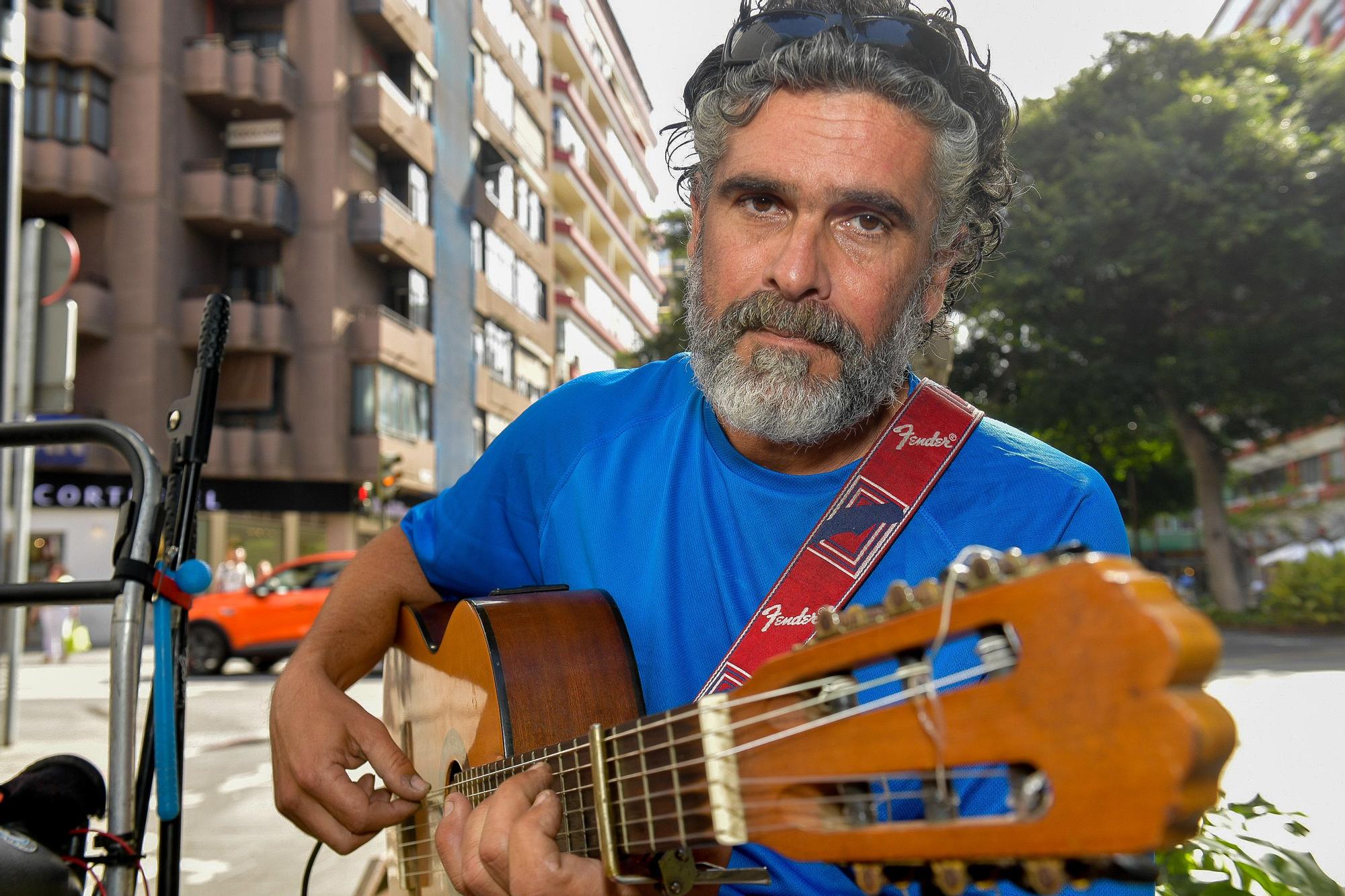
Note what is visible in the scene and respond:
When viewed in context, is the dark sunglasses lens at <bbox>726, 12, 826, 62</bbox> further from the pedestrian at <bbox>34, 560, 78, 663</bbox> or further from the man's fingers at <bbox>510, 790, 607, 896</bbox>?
the pedestrian at <bbox>34, 560, 78, 663</bbox>

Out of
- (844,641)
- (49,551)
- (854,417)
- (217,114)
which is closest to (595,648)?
(854,417)

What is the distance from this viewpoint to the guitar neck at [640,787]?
52.1 inches

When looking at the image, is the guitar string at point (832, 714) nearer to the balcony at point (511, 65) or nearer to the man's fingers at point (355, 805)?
the man's fingers at point (355, 805)

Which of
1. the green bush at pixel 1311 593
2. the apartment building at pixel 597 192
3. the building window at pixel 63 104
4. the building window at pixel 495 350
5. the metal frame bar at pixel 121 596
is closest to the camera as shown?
the metal frame bar at pixel 121 596

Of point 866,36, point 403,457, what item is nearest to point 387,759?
point 866,36

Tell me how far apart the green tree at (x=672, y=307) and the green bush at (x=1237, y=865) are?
4.93 feet

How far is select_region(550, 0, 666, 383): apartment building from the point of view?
147 feet

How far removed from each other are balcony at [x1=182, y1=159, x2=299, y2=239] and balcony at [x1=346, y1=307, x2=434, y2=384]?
9.27 feet

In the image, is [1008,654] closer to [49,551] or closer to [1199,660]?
[1199,660]

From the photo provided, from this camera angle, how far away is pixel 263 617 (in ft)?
50.2

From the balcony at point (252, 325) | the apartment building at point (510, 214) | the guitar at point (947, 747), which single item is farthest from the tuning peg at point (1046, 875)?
the apartment building at point (510, 214)

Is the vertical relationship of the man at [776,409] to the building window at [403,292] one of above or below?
below

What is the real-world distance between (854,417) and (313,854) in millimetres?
1779

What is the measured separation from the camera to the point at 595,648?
205 centimetres
